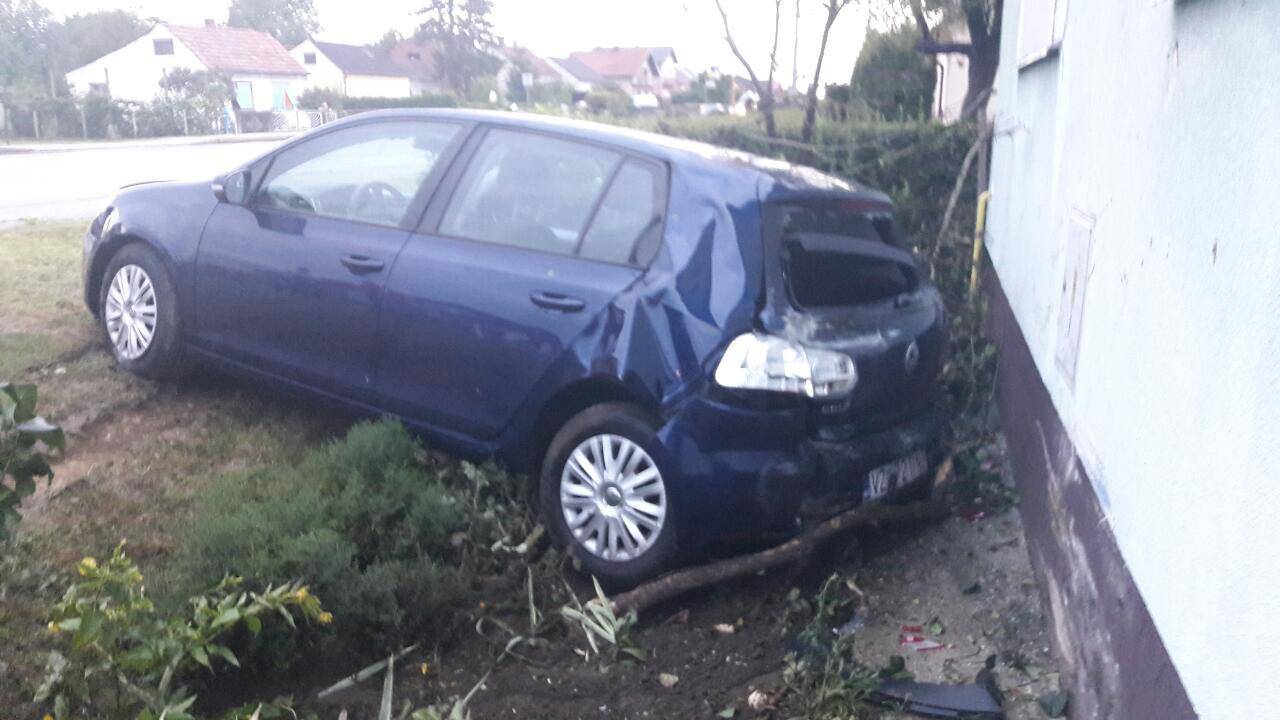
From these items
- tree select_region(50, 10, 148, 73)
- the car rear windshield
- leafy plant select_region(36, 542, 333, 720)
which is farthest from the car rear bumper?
tree select_region(50, 10, 148, 73)

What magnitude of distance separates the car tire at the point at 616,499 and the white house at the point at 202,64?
208 ft

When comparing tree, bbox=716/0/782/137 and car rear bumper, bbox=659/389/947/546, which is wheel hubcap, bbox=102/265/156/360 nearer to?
car rear bumper, bbox=659/389/947/546

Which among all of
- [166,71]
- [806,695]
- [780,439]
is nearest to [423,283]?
[780,439]

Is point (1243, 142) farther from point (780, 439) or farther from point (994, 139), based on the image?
point (994, 139)

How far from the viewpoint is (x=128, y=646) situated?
3566mm

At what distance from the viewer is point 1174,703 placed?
2.49 m

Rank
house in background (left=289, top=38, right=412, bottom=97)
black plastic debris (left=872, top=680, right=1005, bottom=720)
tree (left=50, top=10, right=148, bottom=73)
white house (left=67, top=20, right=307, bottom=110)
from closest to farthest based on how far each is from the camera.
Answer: black plastic debris (left=872, top=680, right=1005, bottom=720), white house (left=67, top=20, right=307, bottom=110), house in background (left=289, top=38, right=412, bottom=97), tree (left=50, top=10, right=148, bottom=73)

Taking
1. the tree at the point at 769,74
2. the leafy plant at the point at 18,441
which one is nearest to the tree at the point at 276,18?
the tree at the point at 769,74

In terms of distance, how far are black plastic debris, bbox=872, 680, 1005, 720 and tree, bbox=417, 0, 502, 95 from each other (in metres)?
62.1

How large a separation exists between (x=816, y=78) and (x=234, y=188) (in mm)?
6124

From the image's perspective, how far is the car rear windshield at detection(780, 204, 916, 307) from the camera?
469 centimetres

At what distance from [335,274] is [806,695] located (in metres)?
2.93

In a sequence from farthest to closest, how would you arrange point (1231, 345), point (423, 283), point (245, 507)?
point (423, 283)
point (245, 507)
point (1231, 345)

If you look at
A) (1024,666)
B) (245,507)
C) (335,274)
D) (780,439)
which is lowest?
(1024,666)
